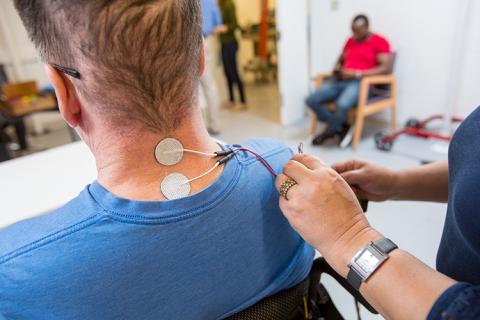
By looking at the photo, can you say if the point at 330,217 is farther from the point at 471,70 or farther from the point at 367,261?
the point at 471,70

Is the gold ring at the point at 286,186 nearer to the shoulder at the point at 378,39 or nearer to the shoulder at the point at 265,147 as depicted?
the shoulder at the point at 265,147

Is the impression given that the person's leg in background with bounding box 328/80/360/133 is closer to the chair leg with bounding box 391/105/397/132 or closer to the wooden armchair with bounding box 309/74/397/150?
the wooden armchair with bounding box 309/74/397/150

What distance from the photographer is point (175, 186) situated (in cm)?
→ 60

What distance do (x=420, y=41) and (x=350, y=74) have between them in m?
0.70

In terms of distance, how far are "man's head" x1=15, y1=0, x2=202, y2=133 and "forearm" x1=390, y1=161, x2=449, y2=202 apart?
2.07 feet

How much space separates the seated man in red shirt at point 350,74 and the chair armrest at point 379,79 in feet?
0.14

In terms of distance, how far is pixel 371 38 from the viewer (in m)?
3.15

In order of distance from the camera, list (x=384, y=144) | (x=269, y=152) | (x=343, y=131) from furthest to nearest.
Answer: (x=343, y=131)
(x=384, y=144)
(x=269, y=152)

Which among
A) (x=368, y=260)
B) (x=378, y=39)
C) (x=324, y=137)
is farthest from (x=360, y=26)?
(x=368, y=260)

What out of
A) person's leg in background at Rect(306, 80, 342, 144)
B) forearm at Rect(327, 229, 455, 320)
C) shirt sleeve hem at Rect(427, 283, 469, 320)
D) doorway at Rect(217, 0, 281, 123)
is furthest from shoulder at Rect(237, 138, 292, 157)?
doorway at Rect(217, 0, 281, 123)

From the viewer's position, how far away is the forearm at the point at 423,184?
2.87 feet

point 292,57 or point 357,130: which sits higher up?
point 292,57

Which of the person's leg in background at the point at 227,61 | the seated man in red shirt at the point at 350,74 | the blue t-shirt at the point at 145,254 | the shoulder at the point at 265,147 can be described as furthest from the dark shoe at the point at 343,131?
the blue t-shirt at the point at 145,254

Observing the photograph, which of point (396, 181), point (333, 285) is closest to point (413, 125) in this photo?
point (333, 285)
